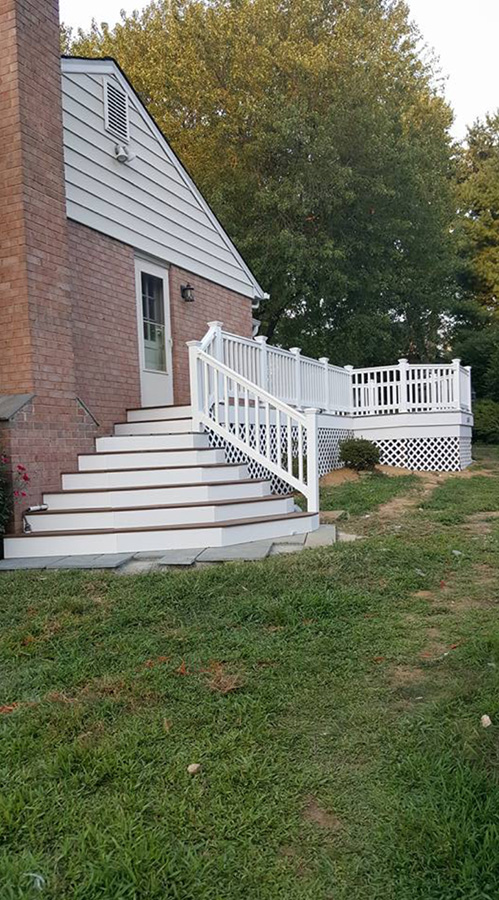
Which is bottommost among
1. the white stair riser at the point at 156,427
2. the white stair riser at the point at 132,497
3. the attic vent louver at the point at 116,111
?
the white stair riser at the point at 132,497

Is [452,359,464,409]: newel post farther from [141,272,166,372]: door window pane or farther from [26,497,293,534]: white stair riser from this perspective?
[26,497,293,534]: white stair riser

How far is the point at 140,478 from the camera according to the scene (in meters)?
6.03

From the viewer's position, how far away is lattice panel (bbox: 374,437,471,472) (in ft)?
39.9

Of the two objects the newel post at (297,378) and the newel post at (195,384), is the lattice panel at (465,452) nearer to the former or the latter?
the newel post at (297,378)

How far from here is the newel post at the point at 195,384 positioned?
6.73 m

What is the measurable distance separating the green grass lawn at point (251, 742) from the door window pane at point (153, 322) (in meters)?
5.03

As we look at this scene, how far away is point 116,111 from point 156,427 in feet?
Answer: 14.4

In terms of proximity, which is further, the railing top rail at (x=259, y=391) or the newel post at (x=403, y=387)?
the newel post at (x=403, y=387)

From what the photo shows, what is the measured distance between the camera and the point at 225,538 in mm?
5320

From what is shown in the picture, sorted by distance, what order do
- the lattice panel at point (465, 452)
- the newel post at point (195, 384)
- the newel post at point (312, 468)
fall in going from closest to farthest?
the newel post at point (312, 468) < the newel post at point (195, 384) < the lattice panel at point (465, 452)

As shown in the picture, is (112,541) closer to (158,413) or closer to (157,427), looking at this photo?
(157,427)

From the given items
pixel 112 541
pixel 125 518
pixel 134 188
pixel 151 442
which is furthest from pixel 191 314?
pixel 112 541

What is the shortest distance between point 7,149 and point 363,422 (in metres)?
8.54

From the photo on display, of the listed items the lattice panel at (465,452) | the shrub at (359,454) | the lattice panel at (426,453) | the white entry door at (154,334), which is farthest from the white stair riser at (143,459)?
the lattice panel at (465,452)
